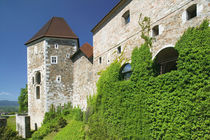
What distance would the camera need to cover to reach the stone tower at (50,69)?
1677cm

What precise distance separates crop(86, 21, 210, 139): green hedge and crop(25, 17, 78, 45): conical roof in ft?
35.4

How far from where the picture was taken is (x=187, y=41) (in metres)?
5.59

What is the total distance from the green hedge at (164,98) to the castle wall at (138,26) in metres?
0.54

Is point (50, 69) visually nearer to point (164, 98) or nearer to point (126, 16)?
point (126, 16)

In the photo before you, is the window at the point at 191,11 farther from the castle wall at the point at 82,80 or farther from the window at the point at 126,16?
the castle wall at the point at 82,80

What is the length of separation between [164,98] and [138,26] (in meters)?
4.42

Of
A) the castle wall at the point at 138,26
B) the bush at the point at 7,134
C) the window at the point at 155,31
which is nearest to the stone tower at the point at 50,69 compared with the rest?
the bush at the point at 7,134

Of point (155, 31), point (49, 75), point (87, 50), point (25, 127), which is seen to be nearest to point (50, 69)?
point (49, 75)

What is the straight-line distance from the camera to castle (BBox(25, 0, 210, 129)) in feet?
21.4

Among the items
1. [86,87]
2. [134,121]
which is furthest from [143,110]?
[86,87]

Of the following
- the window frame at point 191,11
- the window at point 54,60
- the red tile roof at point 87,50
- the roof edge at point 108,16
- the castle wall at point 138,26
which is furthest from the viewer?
the window at point 54,60

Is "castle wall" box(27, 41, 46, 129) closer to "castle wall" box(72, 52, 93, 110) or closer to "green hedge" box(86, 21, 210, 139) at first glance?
"castle wall" box(72, 52, 93, 110)

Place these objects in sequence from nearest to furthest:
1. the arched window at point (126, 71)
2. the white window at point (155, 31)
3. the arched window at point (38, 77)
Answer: the white window at point (155, 31)
the arched window at point (126, 71)
the arched window at point (38, 77)

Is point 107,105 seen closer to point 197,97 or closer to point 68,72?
point 197,97
